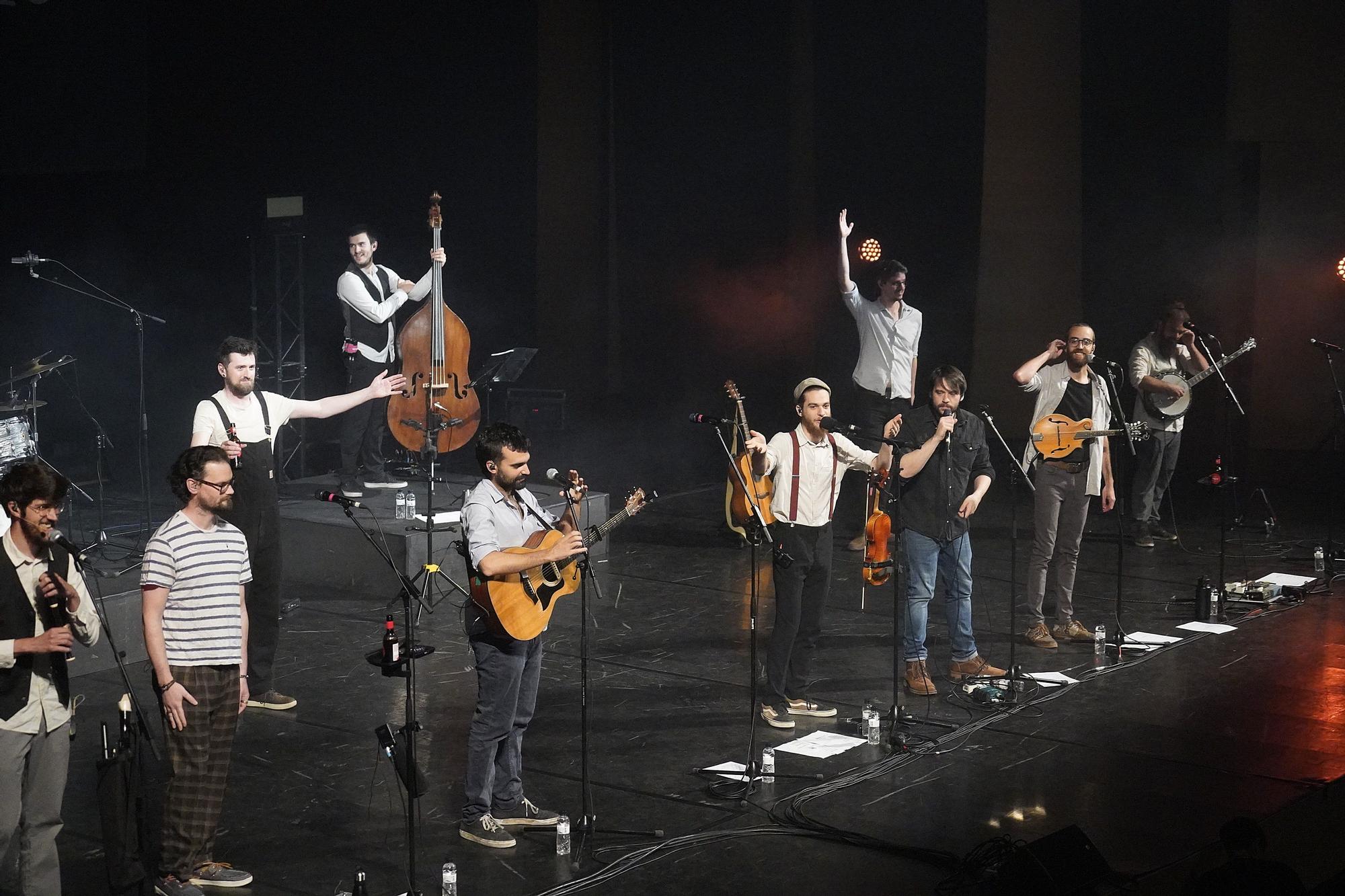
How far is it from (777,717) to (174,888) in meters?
3.07

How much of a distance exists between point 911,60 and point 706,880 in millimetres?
10293

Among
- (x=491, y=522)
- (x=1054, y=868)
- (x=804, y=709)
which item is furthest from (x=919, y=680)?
(x=491, y=522)

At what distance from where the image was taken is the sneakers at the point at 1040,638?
8508 mm

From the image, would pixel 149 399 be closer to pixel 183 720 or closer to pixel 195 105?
pixel 195 105

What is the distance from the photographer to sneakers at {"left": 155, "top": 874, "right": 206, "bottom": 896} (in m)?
5.13

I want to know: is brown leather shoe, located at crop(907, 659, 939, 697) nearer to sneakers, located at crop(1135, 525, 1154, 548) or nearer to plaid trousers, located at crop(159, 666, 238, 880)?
plaid trousers, located at crop(159, 666, 238, 880)

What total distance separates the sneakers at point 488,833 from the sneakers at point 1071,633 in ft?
14.0

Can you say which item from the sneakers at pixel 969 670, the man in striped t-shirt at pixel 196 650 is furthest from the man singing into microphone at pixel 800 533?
the man in striped t-shirt at pixel 196 650

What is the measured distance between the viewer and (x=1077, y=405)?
8.48 metres

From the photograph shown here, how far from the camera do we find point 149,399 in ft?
45.4

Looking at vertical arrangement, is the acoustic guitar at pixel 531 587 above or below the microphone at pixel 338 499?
below

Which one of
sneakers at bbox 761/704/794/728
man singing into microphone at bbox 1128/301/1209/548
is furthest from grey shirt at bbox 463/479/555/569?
man singing into microphone at bbox 1128/301/1209/548

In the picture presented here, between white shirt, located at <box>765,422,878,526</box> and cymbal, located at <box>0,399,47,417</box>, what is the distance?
5101 mm

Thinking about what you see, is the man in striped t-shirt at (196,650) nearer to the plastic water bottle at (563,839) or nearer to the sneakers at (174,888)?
the sneakers at (174,888)
